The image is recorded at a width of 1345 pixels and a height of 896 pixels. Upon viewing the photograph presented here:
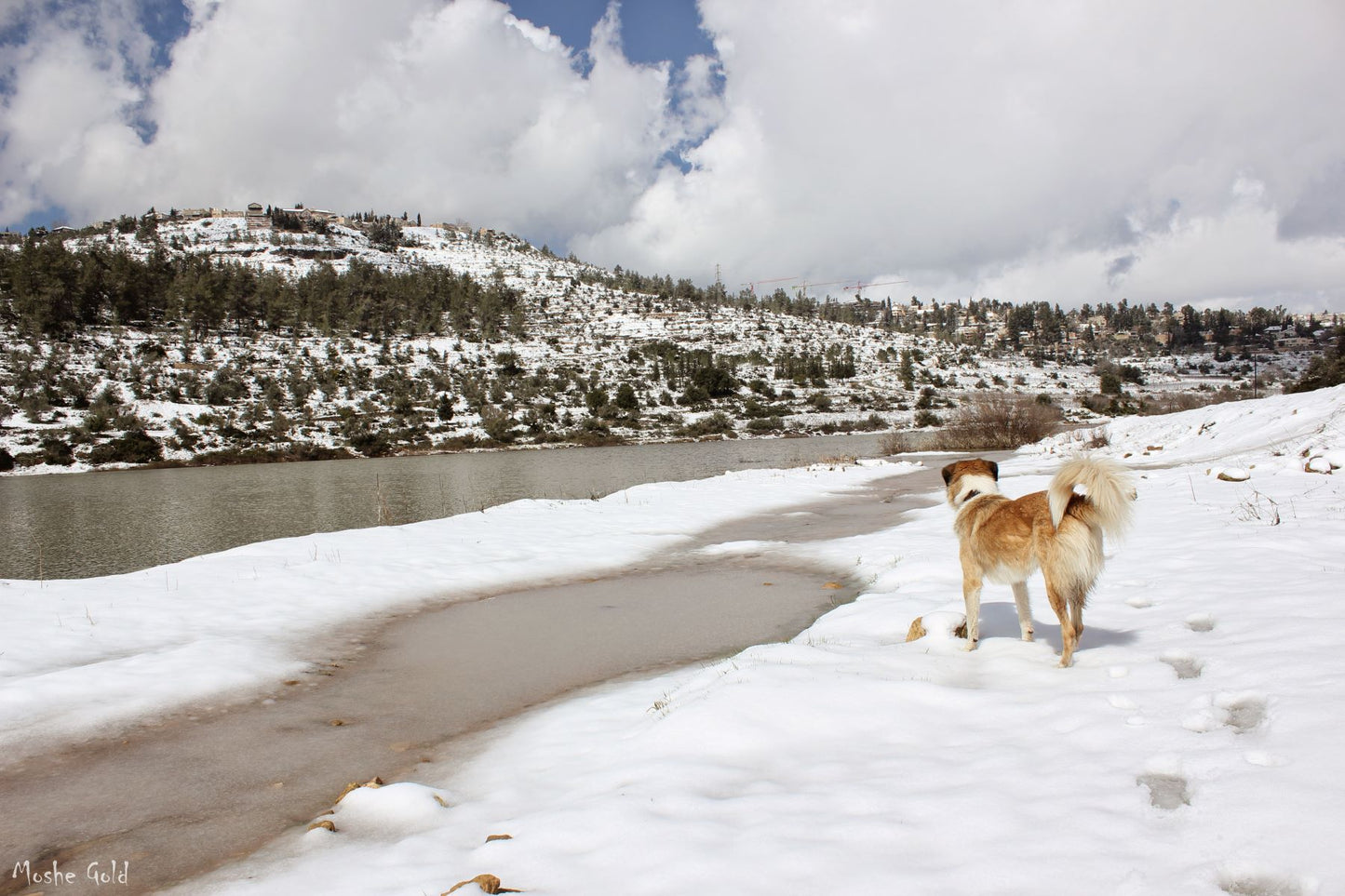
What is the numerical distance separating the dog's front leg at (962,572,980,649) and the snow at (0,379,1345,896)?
122mm

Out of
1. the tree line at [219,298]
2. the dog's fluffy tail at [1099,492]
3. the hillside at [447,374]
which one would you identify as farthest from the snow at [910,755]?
the tree line at [219,298]

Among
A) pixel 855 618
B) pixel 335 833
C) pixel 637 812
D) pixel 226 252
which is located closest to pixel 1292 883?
pixel 637 812

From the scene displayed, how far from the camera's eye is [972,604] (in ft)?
17.3

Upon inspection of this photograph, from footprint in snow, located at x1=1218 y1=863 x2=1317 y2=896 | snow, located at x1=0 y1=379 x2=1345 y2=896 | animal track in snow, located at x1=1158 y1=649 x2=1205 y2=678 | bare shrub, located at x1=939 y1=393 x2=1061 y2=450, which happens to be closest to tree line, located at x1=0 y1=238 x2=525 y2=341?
bare shrub, located at x1=939 y1=393 x2=1061 y2=450

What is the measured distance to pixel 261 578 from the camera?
383 inches

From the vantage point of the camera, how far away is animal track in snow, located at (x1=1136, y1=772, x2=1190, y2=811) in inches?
104

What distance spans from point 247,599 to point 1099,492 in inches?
374

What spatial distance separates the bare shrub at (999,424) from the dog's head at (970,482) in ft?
125

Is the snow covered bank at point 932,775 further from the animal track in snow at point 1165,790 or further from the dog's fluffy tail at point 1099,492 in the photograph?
the dog's fluffy tail at point 1099,492

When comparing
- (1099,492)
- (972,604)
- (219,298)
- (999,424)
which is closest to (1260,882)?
(1099,492)

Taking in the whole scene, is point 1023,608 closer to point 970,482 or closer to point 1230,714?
point 970,482

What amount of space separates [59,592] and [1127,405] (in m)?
82.6

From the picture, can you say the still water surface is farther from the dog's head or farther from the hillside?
the dog's head

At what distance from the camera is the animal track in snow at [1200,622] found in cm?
480
